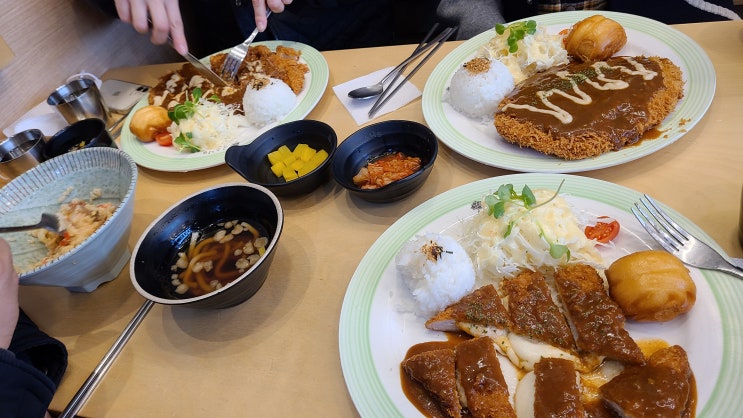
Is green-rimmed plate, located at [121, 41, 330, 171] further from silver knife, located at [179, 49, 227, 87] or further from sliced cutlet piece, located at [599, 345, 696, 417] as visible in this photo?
sliced cutlet piece, located at [599, 345, 696, 417]

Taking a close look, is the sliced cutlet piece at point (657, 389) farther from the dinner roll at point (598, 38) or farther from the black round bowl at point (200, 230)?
the dinner roll at point (598, 38)

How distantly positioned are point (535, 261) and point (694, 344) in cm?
53

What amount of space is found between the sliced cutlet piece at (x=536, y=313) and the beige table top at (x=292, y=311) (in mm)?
608

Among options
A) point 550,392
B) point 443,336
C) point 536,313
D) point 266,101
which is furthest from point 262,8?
point 550,392

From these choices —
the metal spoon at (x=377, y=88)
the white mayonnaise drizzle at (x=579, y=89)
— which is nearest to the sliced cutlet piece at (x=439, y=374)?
the white mayonnaise drizzle at (x=579, y=89)

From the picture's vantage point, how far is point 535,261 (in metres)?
1.72

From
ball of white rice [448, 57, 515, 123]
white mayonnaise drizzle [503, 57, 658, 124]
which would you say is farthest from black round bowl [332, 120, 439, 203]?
white mayonnaise drizzle [503, 57, 658, 124]

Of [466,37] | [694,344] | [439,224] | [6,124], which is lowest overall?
[6,124]

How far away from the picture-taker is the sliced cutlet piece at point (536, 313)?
5.04 ft

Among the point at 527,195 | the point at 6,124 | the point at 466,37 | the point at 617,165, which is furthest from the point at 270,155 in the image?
the point at 6,124

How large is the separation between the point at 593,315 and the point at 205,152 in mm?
2090

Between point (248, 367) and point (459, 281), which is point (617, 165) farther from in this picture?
point (248, 367)

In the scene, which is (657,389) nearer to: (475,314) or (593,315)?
(593,315)

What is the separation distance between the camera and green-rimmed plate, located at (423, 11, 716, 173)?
1.95 meters
